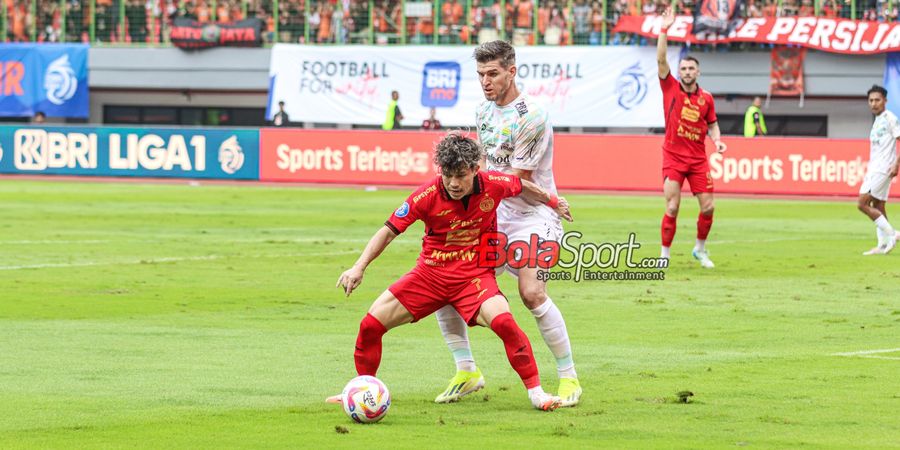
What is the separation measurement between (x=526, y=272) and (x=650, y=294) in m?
6.24

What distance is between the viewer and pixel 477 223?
8891 millimetres

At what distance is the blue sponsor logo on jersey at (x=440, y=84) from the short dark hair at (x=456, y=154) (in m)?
37.6

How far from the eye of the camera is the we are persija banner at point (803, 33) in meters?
42.3

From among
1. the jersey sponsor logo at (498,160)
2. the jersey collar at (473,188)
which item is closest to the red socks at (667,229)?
the jersey sponsor logo at (498,160)

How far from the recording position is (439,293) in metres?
8.84

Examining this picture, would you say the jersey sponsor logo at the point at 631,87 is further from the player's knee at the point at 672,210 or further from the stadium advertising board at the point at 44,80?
the player's knee at the point at 672,210

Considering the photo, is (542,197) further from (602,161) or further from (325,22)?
(325,22)

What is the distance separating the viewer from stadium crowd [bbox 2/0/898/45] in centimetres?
4522

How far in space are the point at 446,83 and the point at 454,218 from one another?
37.7m

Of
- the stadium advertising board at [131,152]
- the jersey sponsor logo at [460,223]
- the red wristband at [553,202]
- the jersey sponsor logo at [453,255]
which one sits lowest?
the stadium advertising board at [131,152]

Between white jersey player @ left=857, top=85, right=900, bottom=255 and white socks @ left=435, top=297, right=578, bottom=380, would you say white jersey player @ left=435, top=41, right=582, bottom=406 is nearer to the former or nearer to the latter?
white socks @ left=435, top=297, right=578, bottom=380

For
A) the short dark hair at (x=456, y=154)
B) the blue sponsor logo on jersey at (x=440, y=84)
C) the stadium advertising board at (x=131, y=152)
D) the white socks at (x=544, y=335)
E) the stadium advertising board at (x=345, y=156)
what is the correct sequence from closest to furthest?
the short dark hair at (x=456, y=154) → the white socks at (x=544, y=335) → the stadium advertising board at (x=345, y=156) → the stadium advertising board at (x=131, y=152) → the blue sponsor logo on jersey at (x=440, y=84)

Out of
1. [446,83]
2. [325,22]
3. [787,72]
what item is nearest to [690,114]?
[787,72]

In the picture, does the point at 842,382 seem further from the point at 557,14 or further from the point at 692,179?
the point at 557,14
